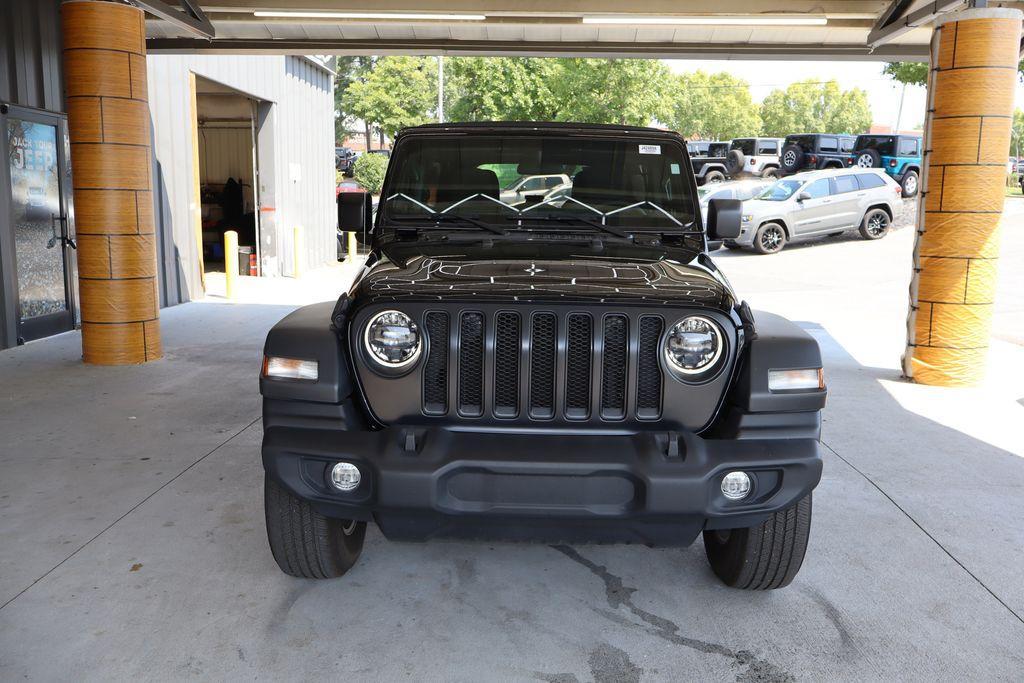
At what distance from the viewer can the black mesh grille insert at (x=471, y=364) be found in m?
3.07

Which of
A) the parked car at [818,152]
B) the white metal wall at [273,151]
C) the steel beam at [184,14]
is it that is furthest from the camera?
the parked car at [818,152]

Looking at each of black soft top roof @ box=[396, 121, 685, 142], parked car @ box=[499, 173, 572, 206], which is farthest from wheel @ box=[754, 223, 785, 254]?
parked car @ box=[499, 173, 572, 206]

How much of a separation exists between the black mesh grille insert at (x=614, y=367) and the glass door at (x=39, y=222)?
7882 mm

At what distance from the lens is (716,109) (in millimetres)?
67000

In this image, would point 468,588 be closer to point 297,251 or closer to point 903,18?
point 903,18

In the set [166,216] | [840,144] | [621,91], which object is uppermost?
[621,91]

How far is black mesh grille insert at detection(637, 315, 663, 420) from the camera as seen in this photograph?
3.06m

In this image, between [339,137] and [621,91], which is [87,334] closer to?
[621,91]

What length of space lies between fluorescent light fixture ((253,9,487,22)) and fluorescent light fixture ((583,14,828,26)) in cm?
132

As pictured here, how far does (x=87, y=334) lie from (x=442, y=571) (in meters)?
5.63

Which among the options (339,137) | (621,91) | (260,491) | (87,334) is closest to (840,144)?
(621,91)

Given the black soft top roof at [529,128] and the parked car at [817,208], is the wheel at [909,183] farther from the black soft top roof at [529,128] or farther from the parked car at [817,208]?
the black soft top roof at [529,128]

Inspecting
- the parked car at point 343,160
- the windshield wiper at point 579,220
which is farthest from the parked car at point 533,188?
the parked car at point 343,160

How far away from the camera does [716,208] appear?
4445 millimetres
